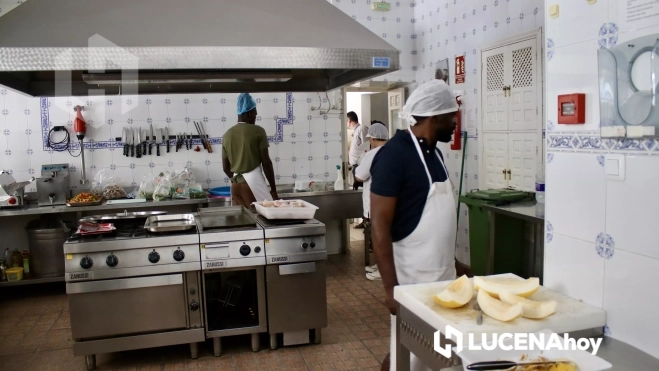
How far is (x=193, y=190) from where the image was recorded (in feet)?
17.8

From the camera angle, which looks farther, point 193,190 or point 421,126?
point 193,190

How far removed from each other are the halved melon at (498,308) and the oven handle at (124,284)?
2.23 meters

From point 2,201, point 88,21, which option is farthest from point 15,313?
point 88,21

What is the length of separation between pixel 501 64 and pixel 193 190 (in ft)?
10.8

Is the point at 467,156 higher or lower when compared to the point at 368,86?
lower

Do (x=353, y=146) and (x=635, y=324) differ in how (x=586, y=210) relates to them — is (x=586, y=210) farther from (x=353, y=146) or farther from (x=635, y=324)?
(x=353, y=146)

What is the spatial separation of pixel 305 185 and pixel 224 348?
7.94 feet

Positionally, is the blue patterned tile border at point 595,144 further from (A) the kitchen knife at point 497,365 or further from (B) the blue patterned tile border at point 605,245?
(A) the kitchen knife at point 497,365

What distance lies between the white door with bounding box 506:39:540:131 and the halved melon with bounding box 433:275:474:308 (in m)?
3.15

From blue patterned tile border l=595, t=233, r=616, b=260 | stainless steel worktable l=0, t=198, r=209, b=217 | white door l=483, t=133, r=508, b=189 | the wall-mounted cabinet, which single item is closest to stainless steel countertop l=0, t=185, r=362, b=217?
stainless steel worktable l=0, t=198, r=209, b=217

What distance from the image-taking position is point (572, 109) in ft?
5.82

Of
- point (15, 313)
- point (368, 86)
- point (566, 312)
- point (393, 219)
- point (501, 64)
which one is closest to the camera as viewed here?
point (566, 312)

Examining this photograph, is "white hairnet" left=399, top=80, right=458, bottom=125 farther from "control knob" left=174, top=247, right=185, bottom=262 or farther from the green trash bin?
the green trash bin

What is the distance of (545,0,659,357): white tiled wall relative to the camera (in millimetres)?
1533
